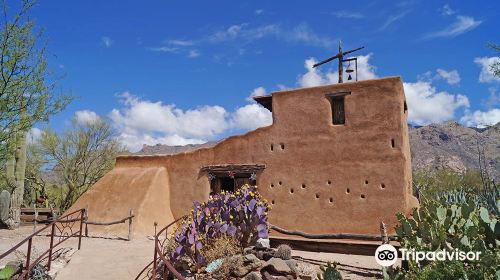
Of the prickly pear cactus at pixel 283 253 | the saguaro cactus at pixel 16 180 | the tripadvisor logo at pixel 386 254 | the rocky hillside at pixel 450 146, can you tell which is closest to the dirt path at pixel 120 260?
the tripadvisor logo at pixel 386 254

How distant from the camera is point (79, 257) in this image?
36.7 ft

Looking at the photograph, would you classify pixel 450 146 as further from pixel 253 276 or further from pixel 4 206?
pixel 253 276

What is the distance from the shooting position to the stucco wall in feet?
41.1

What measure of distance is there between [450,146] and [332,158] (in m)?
77.9

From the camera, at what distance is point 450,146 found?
267 feet

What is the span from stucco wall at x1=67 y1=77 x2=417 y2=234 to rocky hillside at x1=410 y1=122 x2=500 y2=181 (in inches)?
2201

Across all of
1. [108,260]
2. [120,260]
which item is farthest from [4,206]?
[120,260]

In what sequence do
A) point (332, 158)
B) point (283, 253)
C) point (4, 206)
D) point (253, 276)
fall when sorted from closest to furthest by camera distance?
point (253, 276), point (283, 253), point (332, 158), point (4, 206)

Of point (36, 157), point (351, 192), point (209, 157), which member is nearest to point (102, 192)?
point (209, 157)

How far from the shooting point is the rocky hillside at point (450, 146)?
6888 cm

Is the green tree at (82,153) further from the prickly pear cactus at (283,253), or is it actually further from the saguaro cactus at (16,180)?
the prickly pear cactus at (283,253)

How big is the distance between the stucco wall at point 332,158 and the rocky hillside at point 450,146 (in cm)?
5227

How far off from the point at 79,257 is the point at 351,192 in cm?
841

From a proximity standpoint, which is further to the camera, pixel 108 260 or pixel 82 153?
pixel 82 153
